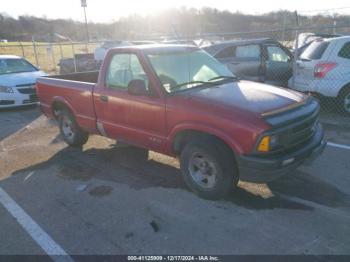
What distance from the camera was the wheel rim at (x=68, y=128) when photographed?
6.34 metres

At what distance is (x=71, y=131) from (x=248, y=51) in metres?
5.35

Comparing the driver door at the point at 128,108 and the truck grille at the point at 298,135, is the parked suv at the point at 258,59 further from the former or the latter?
the truck grille at the point at 298,135

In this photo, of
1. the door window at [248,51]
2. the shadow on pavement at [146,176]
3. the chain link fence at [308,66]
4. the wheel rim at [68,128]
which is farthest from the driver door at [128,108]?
the door window at [248,51]

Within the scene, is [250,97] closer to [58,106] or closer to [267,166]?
[267,166]

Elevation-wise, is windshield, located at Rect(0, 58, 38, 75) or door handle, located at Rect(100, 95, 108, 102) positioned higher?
door handle, located at Rect(100, 95, 108, 102)

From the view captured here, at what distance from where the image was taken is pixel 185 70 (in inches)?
189

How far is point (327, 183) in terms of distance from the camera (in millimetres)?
4570

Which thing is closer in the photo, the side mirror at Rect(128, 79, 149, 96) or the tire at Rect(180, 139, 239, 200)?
the tire at Rect(180, 139, 239, 200)

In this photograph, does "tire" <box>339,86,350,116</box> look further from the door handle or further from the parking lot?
the door handle

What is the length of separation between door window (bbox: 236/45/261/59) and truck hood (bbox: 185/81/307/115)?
495cm


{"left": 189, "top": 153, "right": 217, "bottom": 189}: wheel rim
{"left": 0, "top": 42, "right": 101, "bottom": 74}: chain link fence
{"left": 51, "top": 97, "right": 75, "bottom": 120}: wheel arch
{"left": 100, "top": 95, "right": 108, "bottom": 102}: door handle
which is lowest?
{"left": 0, "top": 42, "right": 101, "bottom": 74}: chain link fence

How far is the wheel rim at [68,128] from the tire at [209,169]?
2811mm

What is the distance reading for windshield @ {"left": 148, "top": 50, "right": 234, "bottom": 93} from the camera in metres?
4.55

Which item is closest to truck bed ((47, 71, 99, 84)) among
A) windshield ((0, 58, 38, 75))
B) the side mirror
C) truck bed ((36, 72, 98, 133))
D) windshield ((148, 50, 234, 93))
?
truck bed ((36, 72, 98, 133))
